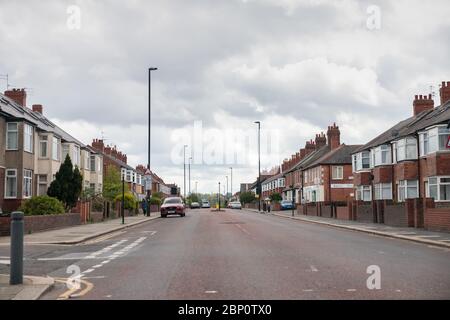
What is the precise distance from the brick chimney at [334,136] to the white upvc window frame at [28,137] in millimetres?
45061

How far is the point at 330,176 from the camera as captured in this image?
6769 cm

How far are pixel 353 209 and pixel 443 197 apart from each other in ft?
23.0

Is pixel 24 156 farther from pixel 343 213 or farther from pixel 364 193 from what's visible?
pixel 364 193

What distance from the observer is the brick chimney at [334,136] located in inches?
2950

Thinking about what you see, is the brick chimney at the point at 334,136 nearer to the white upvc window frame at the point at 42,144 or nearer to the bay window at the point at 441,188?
the bay window at the point at 441,188

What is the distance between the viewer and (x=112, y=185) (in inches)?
2470

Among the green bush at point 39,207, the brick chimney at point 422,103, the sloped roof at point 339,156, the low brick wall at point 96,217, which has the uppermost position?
the brick chimney at point 422,103

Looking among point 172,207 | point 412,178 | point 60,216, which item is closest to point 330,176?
point 172,207

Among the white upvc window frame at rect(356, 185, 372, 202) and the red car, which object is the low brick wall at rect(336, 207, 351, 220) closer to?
the white upvc window frame at rect(356, 185, 372, 202)

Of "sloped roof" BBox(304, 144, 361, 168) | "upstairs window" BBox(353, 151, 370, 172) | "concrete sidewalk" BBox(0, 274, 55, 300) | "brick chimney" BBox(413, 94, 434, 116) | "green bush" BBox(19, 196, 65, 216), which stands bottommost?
"concrete sidewalk" BBox(0, 274, 55, 300)

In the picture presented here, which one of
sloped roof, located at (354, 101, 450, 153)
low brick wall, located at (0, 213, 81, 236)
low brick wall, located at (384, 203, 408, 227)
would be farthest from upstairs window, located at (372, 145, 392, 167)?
low brick wall, located at (0, 213, 81, 236)

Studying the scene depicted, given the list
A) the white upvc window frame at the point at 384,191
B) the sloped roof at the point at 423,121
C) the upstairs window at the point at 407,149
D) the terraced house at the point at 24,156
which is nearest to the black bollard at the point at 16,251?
the terraced house at the point at 24,156

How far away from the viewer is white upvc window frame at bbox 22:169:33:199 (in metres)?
38.1

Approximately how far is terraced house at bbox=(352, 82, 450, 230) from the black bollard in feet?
66.9
